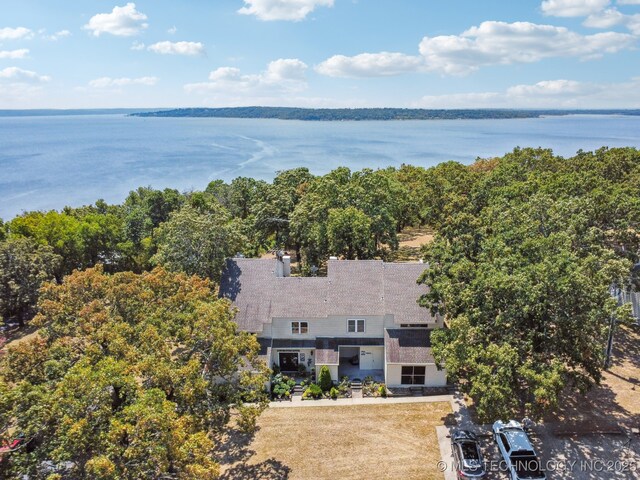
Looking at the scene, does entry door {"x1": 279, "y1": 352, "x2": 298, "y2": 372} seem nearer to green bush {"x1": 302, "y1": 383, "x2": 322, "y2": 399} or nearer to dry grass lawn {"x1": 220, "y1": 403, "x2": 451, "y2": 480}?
green bush {"x1": 302, "y1": 383, "x2": 322, "y2": 399}

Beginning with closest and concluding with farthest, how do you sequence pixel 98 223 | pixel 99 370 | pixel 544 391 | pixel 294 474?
1. pixel 99 370
2. pixel 544 391
3. pixel 294 474
4. pixel 98 223

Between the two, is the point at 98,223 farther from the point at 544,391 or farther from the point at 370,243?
the point at 544,391

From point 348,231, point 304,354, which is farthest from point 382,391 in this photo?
point 348,231

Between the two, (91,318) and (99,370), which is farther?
(91,318)

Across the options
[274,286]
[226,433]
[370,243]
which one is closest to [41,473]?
[226,433]

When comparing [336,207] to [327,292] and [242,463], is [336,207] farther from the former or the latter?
[242,463]
